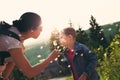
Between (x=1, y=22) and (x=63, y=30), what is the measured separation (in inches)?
94.8

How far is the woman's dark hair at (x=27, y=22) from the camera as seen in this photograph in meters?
4.38

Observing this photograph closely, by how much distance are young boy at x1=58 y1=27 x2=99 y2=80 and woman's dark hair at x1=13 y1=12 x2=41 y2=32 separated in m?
1.96

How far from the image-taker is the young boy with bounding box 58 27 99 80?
640 centimetres

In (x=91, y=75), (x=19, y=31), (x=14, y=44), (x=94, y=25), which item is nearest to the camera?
(x=14, y=44)

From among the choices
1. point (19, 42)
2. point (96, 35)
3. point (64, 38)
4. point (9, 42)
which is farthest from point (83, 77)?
point (96, 35)

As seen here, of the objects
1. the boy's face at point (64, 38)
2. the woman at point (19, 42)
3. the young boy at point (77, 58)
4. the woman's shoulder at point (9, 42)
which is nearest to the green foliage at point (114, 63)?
the young boy at point (77, 58)

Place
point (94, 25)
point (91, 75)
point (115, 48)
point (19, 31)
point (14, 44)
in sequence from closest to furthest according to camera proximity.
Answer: point (14, 44) < point (19, 31) < point (91, 75) < point (115, 48) < point (94, 25)

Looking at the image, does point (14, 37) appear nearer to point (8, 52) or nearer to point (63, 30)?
point (8, 52)

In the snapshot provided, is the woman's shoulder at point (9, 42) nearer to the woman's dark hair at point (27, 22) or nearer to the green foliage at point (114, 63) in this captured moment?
the woman's dark hair at point (27, 22)

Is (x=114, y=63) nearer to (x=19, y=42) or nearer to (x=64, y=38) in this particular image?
(x=64, y=38)

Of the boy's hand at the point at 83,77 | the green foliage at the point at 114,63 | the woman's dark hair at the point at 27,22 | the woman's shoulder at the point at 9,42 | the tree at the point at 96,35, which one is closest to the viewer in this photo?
the woman's shoulder at the point at 9,42

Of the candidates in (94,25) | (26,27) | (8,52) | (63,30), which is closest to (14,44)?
(8,52)

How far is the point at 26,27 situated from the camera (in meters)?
4.38

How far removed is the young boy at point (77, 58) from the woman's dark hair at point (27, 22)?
77.1 inches
